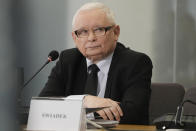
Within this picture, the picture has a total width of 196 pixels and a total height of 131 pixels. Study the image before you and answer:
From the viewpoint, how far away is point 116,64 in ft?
7.35

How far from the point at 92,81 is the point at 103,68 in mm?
121

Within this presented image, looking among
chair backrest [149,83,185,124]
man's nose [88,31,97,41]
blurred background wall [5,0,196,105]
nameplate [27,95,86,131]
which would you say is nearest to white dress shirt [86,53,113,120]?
man's nose [88,31,97,41]

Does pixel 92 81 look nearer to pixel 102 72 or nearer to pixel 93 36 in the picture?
pixel 102 72

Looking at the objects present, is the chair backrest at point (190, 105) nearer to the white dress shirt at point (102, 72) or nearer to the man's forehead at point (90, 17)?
the white dress shirt at point (102, 72)

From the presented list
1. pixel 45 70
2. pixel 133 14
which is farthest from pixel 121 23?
pixel 45 70

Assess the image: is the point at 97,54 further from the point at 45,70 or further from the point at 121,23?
the point at 45,70

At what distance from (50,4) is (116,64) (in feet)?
6.82

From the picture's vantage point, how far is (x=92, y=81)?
7.04ft

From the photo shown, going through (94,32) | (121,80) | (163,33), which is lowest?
(121,80)

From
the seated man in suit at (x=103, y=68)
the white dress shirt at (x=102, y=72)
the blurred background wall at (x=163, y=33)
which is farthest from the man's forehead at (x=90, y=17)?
the blurred background wall at (x=163, y=33)

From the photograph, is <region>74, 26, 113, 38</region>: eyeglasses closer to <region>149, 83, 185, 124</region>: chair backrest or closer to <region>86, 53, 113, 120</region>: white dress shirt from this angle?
<region>86, 53, 113, 120</region>: white dress shirt

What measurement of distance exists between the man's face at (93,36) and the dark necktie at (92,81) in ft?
0.19

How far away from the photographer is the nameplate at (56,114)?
111 cm

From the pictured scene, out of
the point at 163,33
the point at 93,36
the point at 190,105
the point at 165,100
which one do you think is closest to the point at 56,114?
the point at 93,36
